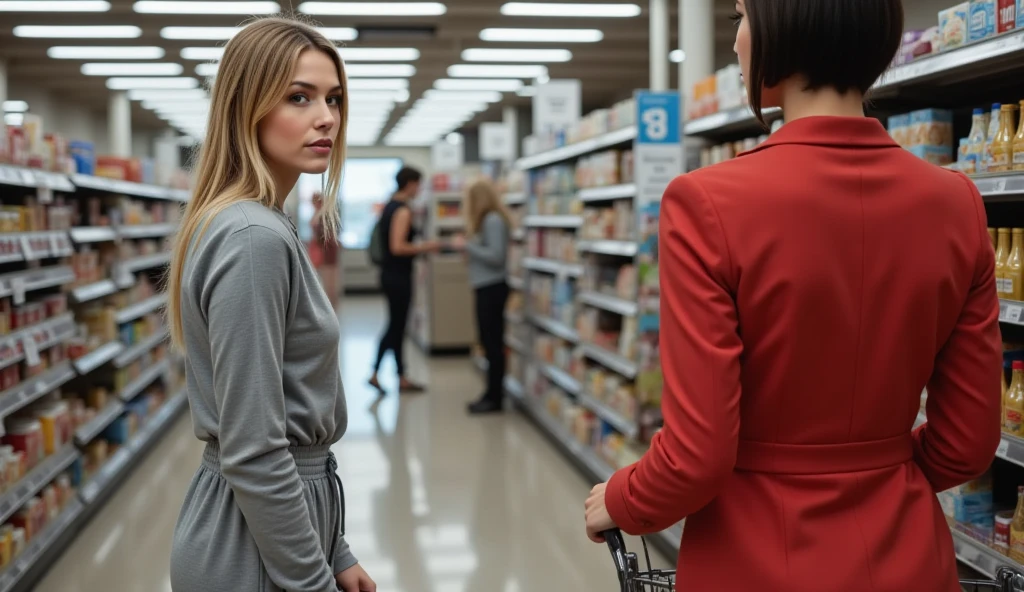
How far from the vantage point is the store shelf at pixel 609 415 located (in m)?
4.90

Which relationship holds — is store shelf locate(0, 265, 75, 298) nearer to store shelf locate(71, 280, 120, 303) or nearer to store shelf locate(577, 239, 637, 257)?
store shelf locate(71, 280, 120, 303)

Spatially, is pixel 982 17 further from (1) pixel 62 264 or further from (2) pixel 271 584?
(1) pixel 62 264

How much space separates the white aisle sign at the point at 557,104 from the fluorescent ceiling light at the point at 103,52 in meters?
5.65

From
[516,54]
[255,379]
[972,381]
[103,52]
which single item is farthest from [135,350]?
[516,54]

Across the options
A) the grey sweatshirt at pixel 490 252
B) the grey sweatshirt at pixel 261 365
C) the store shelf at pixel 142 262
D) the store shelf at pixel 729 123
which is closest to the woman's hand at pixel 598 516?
the grey sweatshirt at pixel 261 365

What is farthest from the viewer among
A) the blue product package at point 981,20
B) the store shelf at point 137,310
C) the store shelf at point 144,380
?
the store shelf at point 137,310

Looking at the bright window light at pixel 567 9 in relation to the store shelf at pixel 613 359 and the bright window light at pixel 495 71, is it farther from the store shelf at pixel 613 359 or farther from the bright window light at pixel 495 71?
the store shelf at pixel 613 359

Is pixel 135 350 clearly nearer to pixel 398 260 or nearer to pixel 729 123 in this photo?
pixel 398 260

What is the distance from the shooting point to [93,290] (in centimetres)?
543

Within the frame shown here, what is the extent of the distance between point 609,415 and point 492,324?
2.42m

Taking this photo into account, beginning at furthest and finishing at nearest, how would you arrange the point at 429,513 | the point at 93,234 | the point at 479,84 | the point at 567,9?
the point at 479,84, the point at 567,9, the point at 93,234, the point at 429,513

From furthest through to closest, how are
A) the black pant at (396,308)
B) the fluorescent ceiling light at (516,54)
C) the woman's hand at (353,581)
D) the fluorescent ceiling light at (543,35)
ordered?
the fluorescent ceiling light at (516,54)
the fluorescent ceiling light at (543,35)
the black pant at (396,308)
the woman's hand at (353,581)

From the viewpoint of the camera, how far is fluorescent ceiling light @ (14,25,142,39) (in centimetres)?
977

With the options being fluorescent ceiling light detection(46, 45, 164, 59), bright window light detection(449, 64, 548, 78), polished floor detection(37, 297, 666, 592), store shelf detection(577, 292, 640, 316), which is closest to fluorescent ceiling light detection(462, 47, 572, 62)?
bright window light detection(449, 64, 548, 78)
